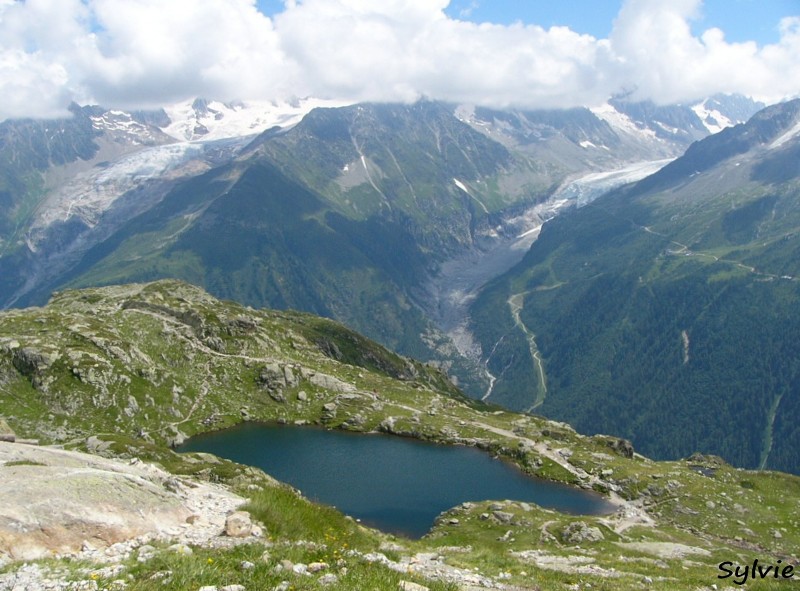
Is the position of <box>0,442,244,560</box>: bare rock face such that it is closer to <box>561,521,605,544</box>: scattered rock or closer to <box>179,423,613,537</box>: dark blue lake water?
<box>561,521,605,544</box>: scattered rock

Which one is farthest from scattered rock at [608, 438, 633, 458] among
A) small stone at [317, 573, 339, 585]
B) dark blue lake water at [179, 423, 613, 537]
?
small stone at [317, 573, 339, 585]

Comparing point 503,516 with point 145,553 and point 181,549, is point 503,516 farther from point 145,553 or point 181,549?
point 145,553

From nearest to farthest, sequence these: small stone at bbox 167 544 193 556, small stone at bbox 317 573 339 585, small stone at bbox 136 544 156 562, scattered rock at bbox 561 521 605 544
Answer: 1. small stone at bbox 317 573 339 585
2. small stone at bbox 136 544 156 562
3. small stone at bbox 167 544 193 556
4. scattered rock at bbox 561 521 605 544

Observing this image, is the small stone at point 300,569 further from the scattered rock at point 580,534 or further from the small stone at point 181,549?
the scattered rock at point 580,534

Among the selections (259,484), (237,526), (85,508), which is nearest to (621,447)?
(259,484)

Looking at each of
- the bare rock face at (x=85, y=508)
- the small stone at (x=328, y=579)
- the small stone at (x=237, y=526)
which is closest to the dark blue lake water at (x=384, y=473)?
the bare rock face at (x=85, y=508)

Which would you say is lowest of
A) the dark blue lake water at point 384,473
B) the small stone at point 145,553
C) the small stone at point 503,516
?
the dark blue lake water at point 384,473
